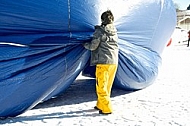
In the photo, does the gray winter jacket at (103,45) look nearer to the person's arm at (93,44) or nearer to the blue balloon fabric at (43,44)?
the person's arm at (93,44)

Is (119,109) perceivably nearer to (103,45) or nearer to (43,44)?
A: (103,45)

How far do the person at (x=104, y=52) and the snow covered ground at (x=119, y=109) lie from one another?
326 millimetres

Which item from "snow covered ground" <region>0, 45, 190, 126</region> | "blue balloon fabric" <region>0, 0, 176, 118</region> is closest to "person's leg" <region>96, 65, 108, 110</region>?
"snow covered ground" <region>0, 45, 190, 126</region>

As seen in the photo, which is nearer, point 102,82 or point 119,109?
point 102,82

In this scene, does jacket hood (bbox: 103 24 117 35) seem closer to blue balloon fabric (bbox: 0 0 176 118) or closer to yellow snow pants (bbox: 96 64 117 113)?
blue balloon fabric (bbox: 0 0 176 118)

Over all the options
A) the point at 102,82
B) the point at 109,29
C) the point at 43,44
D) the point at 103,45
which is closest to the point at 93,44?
the point at 103,45

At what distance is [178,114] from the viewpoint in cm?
438

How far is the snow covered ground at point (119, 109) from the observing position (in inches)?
157

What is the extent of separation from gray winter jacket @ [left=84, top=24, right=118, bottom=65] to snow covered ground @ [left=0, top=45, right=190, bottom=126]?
774 mm

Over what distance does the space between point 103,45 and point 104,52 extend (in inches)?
3.7

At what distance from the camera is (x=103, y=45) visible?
4152 millimetres

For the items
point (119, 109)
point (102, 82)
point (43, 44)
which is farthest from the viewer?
point (119, 109)

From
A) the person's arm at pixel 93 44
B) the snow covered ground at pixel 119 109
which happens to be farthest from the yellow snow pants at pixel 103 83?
the person's arm at pixel 93 44

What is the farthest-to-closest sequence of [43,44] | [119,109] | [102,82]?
[119,109]
[102,82]
[43,44]
